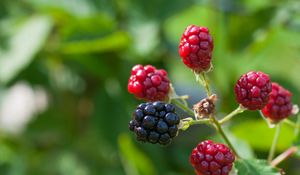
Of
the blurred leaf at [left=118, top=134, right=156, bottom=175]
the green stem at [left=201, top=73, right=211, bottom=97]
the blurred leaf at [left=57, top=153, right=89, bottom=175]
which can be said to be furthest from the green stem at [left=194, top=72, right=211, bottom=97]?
the blurred leaf at [left=57, top=153, right=89, bottom=175]

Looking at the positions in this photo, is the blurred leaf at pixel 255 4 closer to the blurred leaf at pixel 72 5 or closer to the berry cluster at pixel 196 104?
the blurred leaf at pixel 72 5

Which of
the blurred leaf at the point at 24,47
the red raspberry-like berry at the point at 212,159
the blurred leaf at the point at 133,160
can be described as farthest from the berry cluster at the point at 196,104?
the blurred leaf at the point at 24,47

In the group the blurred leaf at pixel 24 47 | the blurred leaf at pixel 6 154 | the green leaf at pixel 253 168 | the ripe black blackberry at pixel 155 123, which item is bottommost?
the green leaf at pixel 253 168

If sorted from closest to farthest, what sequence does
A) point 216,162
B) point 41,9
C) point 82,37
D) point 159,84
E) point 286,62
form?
point 216,162 → point 159,84 → point 82,37 → point 41,9 → point 286,62

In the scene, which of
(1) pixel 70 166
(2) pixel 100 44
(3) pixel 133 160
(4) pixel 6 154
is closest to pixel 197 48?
(3) pixel 133 160

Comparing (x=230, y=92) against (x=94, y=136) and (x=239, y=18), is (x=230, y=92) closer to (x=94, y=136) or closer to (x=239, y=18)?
(x=239, y=18)

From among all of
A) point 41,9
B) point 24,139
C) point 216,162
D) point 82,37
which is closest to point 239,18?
point 82,37
